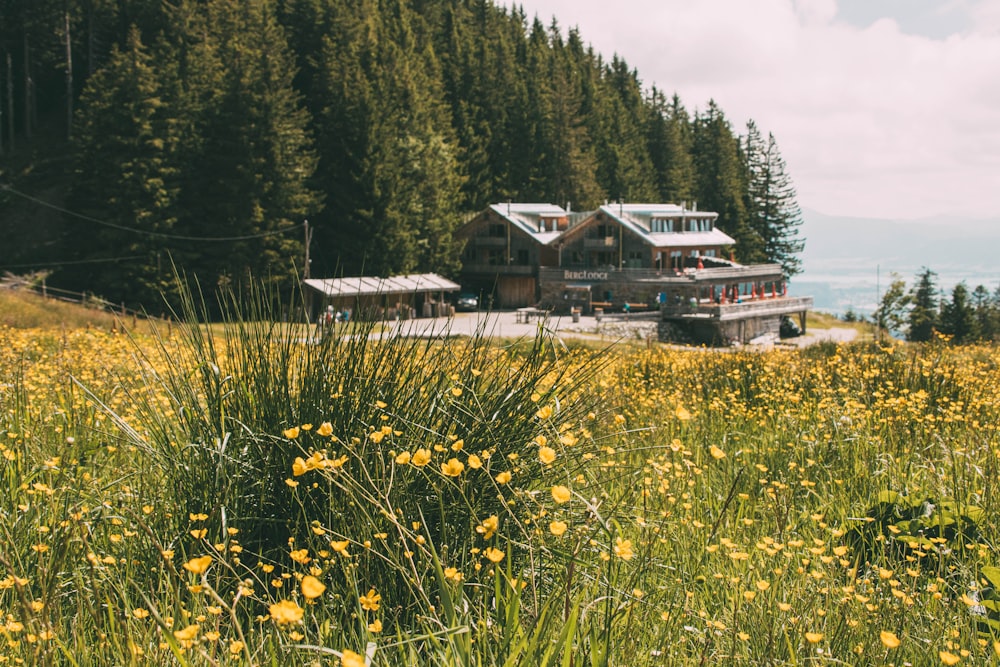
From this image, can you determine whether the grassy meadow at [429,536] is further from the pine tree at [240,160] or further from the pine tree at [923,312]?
the pine tree at [923,312]

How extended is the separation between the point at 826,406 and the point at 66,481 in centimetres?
685

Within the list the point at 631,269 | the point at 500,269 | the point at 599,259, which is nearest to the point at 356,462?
the point at 631,269

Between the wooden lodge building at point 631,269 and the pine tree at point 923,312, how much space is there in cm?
1067

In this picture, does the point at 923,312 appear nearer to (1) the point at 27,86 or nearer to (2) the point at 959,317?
(2) the point at 959,317

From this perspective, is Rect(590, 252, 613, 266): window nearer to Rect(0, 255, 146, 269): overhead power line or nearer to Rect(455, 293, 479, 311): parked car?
Rect(455, 293, 479, 311): parked car

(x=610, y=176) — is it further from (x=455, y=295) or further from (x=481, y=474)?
(x=481, y=474)

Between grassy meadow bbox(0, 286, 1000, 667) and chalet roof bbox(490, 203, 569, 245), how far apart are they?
58471 mm

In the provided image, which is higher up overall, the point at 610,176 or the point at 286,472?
the point at 610,176

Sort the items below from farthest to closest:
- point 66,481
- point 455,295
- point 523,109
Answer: point 523,109
point 455,295
point 66,481

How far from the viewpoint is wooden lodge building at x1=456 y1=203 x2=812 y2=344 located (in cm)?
5384

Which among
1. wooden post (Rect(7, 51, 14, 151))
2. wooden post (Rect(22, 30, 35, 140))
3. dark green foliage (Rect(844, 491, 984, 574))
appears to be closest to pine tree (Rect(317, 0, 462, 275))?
wooden post (Rect(22, 30, 35, 140))

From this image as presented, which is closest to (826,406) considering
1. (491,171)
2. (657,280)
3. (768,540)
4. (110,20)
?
(768,540)

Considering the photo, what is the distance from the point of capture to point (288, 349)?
4.66 metres

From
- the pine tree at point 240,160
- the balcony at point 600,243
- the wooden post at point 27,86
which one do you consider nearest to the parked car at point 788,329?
the balcony at point 600,243
